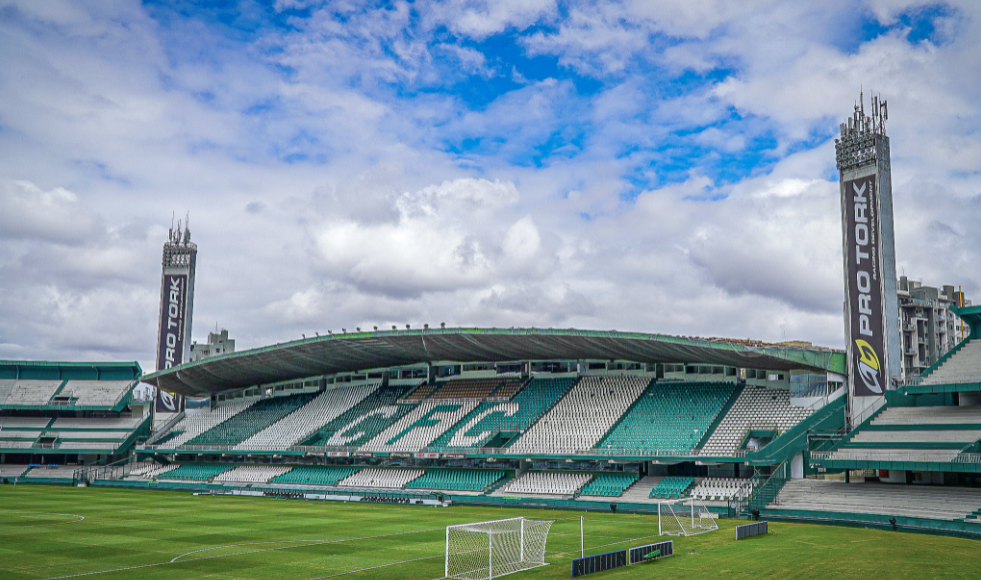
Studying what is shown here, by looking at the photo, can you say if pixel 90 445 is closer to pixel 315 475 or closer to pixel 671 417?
pixel 315 475

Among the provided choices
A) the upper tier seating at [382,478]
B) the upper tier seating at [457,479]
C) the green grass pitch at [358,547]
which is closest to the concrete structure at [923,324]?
the upper tier seating at [457,479]

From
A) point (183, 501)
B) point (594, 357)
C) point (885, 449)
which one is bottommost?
point (183, 501)

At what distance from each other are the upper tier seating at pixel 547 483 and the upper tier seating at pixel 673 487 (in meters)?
5.91

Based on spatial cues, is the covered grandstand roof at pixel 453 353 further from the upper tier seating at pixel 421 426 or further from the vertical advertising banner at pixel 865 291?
the upper tier seating at pixel 421 426

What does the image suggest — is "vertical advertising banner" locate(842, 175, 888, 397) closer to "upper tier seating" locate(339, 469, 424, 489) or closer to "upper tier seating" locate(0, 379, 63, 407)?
"upper tier seating" locate(339, 469, 424, 489)

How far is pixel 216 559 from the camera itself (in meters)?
29.3

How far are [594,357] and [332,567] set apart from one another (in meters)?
43.5

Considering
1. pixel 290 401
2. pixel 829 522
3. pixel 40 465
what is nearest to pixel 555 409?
pixel 829 522

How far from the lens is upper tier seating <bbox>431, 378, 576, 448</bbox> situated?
213ft

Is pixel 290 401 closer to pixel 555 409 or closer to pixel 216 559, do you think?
pixel 555 409

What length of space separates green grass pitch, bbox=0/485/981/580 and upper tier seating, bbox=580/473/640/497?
5033 mm

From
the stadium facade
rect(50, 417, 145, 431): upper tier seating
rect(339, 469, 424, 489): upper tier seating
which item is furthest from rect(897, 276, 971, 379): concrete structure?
rect(50, 417, 145, 431): upper tier seating

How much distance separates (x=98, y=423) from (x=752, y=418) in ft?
224

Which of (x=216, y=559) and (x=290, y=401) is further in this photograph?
(x=290, y=401)
